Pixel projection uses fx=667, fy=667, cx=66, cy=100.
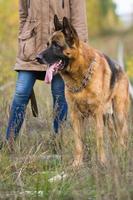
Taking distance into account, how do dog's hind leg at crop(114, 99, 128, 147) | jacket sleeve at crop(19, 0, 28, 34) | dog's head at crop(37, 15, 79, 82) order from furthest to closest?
1. dog's hind leg at crop(114, 99, 128, 147)
2. jacket sleeve at crop(19, 0, 28, 34)
3. dog's head at crop(37, 15, 79, 82)

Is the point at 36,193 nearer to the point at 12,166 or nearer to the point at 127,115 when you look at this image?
the point at 12,166

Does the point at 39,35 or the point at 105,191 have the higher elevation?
the point at 39,35

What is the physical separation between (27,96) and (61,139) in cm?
117

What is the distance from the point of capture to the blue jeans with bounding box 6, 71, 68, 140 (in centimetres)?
795

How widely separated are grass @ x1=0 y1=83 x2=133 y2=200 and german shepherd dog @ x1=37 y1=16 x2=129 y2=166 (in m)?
0.16

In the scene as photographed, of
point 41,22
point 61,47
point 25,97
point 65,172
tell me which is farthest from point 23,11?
point 65,172

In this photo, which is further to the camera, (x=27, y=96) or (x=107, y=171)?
(x=27, y=96)

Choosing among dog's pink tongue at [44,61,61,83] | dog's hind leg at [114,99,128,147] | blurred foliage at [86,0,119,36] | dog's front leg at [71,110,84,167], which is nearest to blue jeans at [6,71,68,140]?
dog's front leg at [71,110,84,167]

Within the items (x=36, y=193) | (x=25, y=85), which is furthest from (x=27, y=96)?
(x=36, y=193)

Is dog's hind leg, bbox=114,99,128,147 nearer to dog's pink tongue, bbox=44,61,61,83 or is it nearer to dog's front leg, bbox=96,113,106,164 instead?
dog's front leg, bbox=96,113,106,164

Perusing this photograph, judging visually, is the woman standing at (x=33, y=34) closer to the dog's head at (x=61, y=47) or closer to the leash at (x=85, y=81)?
the leash at (x=85, y=81)

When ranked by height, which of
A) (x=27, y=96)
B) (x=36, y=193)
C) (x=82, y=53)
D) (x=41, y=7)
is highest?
(x=41, y=7)

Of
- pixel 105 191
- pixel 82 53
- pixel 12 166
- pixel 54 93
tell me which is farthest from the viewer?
pixel 54 93

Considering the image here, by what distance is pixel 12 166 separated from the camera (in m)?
6.50
